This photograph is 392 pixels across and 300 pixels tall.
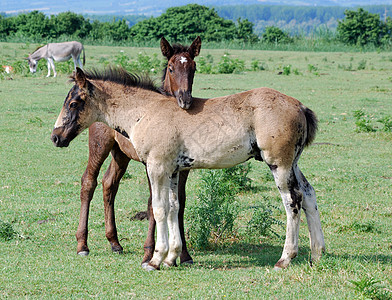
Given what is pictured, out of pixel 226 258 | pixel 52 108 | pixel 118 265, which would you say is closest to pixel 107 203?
pixel 118 265

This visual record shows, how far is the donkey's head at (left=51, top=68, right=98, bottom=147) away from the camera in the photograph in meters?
6.61

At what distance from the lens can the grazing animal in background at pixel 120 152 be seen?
698 centimetres

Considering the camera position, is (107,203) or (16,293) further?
(107,203)

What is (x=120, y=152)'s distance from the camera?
775 cm

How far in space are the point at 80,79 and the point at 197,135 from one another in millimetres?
1414

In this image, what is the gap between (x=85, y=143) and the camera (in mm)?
14703

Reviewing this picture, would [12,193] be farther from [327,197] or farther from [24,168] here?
[327,197]

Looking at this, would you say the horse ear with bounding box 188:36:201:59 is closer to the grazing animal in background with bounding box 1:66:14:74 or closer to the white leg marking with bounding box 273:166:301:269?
the white leg marking with bounding box 273:166:301:269

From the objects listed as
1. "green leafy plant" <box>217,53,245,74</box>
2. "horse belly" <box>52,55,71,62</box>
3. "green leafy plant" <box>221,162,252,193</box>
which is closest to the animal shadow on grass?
"green leafy plant" <box>221,162,252,193</box>

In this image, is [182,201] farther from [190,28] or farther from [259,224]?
[190,28]

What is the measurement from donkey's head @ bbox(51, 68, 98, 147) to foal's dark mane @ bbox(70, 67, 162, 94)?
0.26 meters

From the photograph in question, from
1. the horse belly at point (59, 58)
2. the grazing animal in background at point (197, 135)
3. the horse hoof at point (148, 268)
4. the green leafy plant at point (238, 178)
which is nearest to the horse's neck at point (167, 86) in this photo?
the grazing animal in background at point (197, 135)

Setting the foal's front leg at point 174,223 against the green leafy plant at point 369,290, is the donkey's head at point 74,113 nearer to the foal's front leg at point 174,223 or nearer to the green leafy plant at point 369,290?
the foal's front leg at point 174,223

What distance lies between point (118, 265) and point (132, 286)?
0.82 meters
